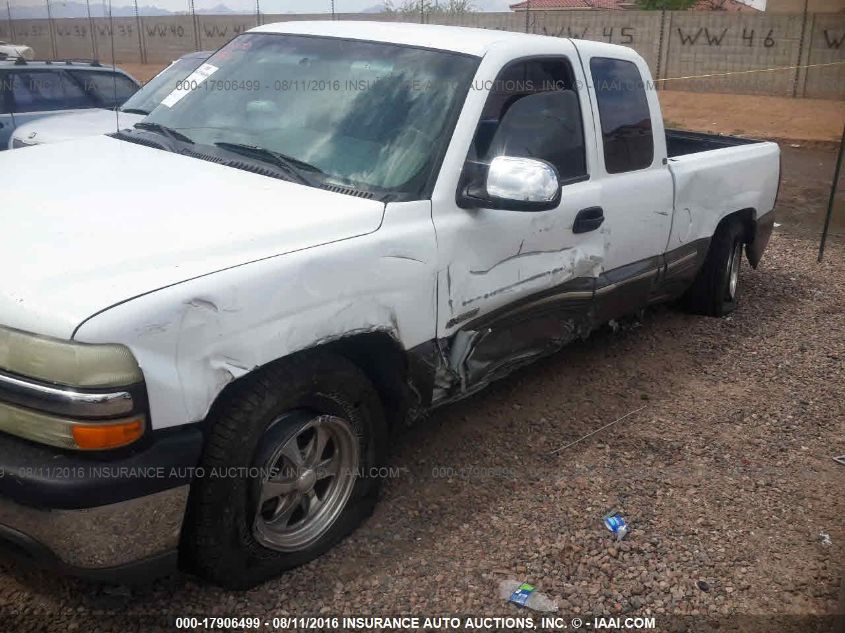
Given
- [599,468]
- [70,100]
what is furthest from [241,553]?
[70,100]

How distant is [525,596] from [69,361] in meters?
1.74

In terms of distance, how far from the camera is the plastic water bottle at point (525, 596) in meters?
2.92

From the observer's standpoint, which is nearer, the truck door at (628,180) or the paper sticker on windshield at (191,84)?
→ the paper sticker on windshield at (191,84)

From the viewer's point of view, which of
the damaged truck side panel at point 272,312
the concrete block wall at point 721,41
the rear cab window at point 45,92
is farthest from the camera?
the concrete block wall at point 721,41

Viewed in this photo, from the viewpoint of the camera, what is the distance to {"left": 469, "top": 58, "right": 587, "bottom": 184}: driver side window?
355 centimetres

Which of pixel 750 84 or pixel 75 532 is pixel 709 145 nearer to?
pixel 75 532

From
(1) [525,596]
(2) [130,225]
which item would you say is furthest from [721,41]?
(2) [130,225]

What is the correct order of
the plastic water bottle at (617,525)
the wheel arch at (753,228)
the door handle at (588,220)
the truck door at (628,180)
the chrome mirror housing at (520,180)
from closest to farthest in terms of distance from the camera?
the chrome mirror housing at (520,180) → the plastic water bottle at (617,525) → the door handle at (588,220) → the truck door at (628,180) → the wheel arch at (753,228)

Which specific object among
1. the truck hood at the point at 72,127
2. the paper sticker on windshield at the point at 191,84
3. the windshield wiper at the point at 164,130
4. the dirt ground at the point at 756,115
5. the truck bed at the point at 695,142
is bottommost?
the dirt ground at the point at 756,115

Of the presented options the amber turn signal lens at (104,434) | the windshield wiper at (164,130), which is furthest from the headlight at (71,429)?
the windshield wiper at (164,130)

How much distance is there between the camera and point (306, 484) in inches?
115

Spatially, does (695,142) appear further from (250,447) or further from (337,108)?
(250,447)

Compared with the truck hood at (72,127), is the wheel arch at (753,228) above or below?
below

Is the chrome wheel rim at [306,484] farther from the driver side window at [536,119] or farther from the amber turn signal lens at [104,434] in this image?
the driver side window at [536,119]
